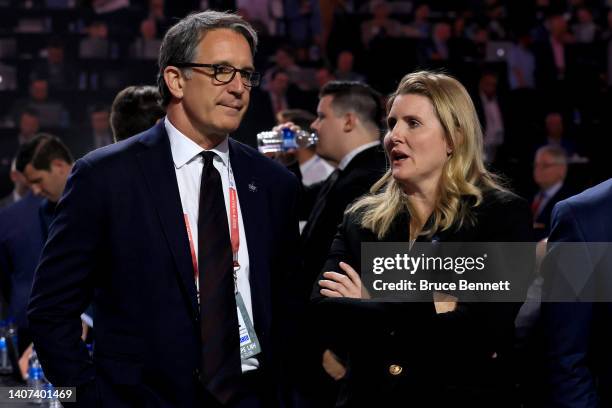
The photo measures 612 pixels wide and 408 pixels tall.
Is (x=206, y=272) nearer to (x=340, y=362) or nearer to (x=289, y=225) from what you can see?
(x=289, y=225)

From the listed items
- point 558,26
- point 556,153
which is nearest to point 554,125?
point 556,153

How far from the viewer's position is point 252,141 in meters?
8.29

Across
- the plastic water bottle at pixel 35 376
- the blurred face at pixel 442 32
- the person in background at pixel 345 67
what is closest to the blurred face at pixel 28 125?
the person in background at pixel 345 67

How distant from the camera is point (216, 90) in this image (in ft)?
6.75

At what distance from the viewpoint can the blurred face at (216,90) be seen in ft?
6.75

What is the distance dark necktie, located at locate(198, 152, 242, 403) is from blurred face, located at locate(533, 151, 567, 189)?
5.67 meters

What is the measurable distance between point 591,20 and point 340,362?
1012cm

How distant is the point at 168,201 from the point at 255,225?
232 mm

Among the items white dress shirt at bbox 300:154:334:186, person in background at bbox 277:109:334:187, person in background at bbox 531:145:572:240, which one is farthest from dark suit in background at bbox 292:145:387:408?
person in background at bbox 531:145:572:240

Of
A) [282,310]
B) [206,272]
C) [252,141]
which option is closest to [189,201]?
[206,272]

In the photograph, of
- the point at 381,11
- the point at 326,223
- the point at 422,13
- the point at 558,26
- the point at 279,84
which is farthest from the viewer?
the point at 422,13

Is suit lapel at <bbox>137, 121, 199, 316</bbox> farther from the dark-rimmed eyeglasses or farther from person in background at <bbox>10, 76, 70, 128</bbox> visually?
person in background at <bbox>10, 76, 70, 128</bbox>

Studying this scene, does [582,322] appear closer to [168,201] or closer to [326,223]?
[168,201]

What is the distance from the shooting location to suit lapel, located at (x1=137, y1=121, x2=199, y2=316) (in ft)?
6.51
